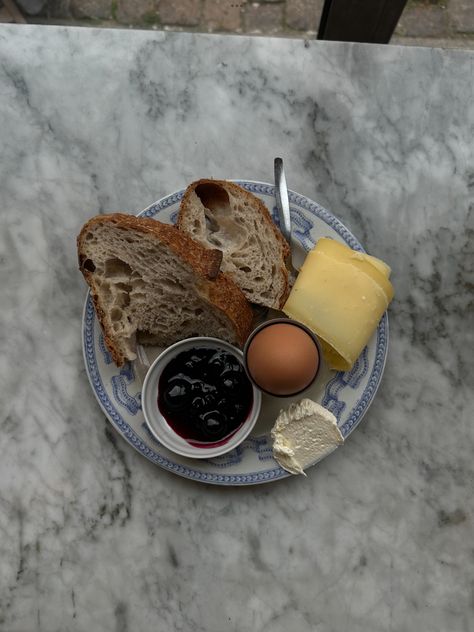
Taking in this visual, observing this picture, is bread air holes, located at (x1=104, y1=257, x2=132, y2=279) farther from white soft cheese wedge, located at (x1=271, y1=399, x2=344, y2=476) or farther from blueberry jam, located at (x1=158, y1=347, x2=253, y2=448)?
white soft cheese wedge, located at (x1=271, y1=399, x2=344, y2=476)

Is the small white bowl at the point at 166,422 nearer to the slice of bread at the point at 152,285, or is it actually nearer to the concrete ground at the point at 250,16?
the slice of bread at the point at 152,285

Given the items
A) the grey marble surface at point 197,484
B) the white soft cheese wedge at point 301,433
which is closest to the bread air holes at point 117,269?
the grey marble surface at point 197,484

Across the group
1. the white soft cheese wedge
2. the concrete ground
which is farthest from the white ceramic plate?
the concrete ground

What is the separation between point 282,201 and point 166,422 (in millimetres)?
565

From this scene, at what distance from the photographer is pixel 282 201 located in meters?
1.52

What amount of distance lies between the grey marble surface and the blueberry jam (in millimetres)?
182

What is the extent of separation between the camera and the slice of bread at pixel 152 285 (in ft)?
4.60

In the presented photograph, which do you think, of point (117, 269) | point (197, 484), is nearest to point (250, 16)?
point (117, 269)

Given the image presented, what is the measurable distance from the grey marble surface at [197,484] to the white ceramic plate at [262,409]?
9cm

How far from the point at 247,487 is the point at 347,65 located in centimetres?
108

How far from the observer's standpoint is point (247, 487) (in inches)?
60.0

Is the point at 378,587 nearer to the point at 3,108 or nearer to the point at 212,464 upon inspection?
the point at 212,464

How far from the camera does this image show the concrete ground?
2.15 metres

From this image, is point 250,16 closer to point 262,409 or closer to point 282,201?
point 282,201
